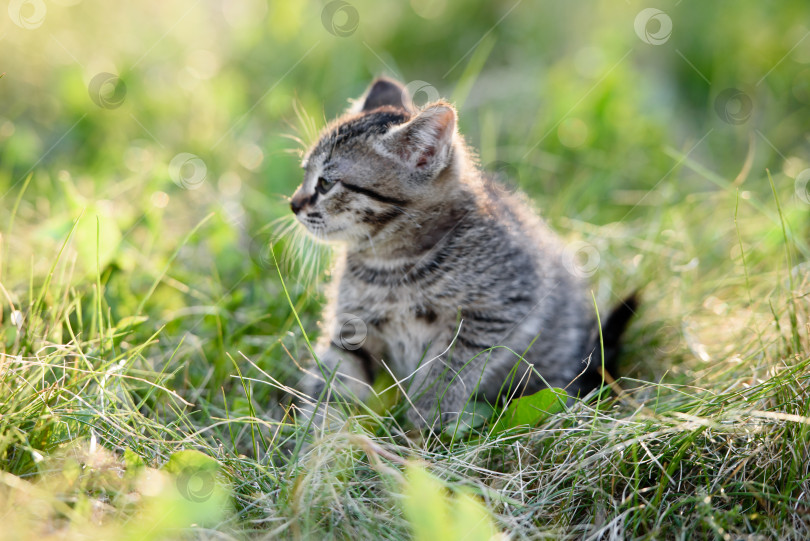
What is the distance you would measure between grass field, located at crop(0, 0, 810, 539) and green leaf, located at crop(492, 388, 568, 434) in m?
0.07

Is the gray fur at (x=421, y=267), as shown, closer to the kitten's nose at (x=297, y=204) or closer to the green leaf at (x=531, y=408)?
the kitten's nose at (x=297, y=204)

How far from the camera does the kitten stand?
2.44m

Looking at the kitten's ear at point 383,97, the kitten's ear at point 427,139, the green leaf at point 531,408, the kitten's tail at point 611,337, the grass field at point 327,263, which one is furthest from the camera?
the kitten's ear at point 383,97

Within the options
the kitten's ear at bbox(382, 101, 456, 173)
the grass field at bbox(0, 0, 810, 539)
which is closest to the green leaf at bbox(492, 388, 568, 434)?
the grass field at bbox(0, 0, 810, 539)

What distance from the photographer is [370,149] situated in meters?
2.51

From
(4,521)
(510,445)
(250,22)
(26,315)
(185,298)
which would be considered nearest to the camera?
(4,521)

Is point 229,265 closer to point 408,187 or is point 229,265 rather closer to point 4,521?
point 408,187

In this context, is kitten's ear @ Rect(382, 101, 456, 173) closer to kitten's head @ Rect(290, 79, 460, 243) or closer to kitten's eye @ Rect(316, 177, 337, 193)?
kitten's head @ Rect(290, 79, 460, 243)

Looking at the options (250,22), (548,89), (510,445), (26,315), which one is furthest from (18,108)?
(510,445)

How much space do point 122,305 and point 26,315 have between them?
18.2 inches

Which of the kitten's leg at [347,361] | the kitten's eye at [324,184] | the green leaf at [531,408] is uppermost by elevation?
the kitten's eye at [324,184]

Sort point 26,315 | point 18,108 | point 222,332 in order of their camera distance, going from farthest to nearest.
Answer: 1. point 18,108
2. point 222,332
3. point 26,315

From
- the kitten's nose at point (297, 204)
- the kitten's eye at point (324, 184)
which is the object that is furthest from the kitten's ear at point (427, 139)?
the kitten's nose at point (297, 204)

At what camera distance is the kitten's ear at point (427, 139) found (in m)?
2.33
